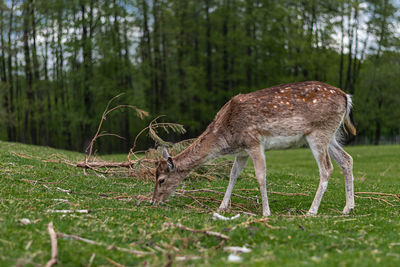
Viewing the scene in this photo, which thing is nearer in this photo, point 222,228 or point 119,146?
point 222,228

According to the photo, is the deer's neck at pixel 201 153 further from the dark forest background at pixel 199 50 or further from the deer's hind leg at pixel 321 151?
the dark forest background at pixel 199 50

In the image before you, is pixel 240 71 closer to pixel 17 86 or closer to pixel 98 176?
pixel 17 86

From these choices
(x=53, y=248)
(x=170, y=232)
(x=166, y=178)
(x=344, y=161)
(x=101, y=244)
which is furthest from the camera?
(x=344, y=161)

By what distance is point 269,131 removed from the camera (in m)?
7.89

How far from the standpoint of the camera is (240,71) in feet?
157

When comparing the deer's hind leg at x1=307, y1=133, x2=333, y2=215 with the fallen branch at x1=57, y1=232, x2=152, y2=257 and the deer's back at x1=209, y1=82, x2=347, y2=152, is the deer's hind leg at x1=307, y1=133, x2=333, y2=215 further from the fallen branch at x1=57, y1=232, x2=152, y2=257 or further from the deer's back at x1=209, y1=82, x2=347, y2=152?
the fallen branch at x1=57, y1=232, x2=152, y2=257

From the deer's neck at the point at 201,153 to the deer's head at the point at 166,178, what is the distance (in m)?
0.19

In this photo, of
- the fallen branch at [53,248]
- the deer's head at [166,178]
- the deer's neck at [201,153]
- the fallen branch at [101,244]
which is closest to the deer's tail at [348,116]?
the deer's neck at [201,153]

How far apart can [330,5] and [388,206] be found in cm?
4332

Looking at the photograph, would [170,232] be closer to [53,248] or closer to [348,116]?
[53,248]

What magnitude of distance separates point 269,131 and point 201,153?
1513 mm

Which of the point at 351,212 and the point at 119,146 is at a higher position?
the point at 351,212

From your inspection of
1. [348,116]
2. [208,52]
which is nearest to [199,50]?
[208,52]

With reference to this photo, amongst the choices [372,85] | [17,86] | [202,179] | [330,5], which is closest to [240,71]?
[330,5]
